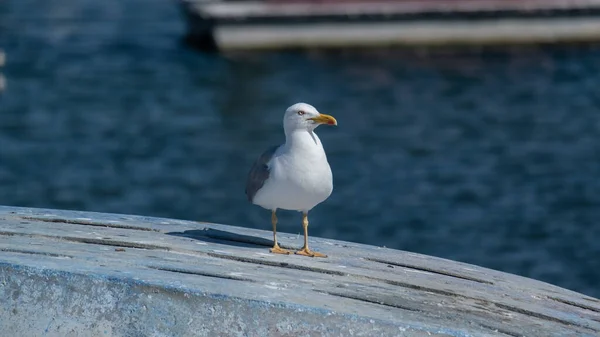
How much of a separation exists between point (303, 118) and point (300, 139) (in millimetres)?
141

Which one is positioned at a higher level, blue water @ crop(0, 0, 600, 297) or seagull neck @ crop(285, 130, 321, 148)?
blue water @ crop(0, 0, 600, 297)

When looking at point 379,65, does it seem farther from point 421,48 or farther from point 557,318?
point 557,318

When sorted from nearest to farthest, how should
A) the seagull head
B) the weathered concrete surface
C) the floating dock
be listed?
the weathered concrete surface
the seagull head
the floating dock

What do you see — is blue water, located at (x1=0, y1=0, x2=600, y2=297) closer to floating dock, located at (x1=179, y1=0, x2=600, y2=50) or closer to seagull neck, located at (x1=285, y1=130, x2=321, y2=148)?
floating dock, located at (x1=179, y1=0, x2=600, y2=50)

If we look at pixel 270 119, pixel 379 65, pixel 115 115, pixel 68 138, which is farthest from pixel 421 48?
pixel 68 138

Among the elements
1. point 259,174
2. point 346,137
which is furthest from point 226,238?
point 346,137

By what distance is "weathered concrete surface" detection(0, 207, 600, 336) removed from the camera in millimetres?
5133

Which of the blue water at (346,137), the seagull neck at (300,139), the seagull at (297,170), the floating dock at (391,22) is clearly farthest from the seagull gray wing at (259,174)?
the floating dock at (391,22)

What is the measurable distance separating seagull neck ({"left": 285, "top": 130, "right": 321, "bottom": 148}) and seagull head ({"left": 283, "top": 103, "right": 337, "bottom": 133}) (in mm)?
24

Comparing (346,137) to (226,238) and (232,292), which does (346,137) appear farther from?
(232,292)

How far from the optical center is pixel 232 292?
5.21 m

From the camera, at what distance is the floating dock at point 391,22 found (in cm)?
4072

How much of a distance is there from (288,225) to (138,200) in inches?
163

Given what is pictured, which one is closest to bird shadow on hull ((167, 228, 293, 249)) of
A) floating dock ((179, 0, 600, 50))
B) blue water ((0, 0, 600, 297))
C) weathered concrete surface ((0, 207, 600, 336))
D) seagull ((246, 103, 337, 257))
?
weathered concrete surface ((0, 207, 600, 336))
